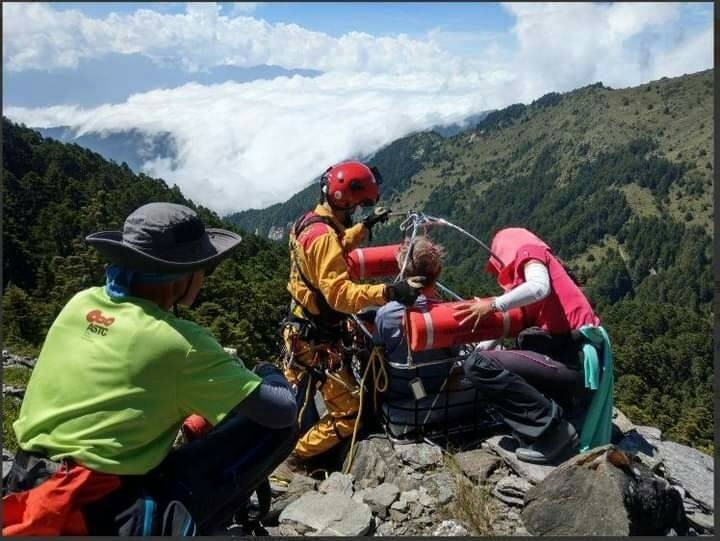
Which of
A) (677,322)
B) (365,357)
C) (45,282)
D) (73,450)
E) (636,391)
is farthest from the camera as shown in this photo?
(677,322)

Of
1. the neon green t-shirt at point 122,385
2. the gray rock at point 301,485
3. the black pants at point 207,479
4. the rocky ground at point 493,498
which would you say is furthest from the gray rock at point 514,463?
the neon green t-shirt at point 122,385

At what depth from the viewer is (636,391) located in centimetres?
6725

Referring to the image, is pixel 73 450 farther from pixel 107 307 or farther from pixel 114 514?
pixel 107 307

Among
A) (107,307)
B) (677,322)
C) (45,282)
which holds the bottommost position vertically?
(677,322)

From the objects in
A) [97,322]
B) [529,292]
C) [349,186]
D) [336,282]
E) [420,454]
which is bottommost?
[420,454]

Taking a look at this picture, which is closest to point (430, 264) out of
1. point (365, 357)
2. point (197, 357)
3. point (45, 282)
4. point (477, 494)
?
point (365, 357)

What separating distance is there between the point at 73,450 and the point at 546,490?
144 inches

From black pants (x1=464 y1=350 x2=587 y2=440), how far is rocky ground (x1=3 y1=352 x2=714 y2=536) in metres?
0.41

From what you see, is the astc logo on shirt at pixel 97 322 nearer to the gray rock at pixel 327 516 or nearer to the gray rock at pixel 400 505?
the gray rock at pixel 327 516

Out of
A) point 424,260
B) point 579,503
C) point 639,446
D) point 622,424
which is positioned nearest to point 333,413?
point 424,260

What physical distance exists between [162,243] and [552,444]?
4231 mm

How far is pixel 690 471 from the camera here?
22.6ft

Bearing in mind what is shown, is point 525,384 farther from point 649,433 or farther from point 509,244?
point 649,433

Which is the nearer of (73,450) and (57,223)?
(73,450)
